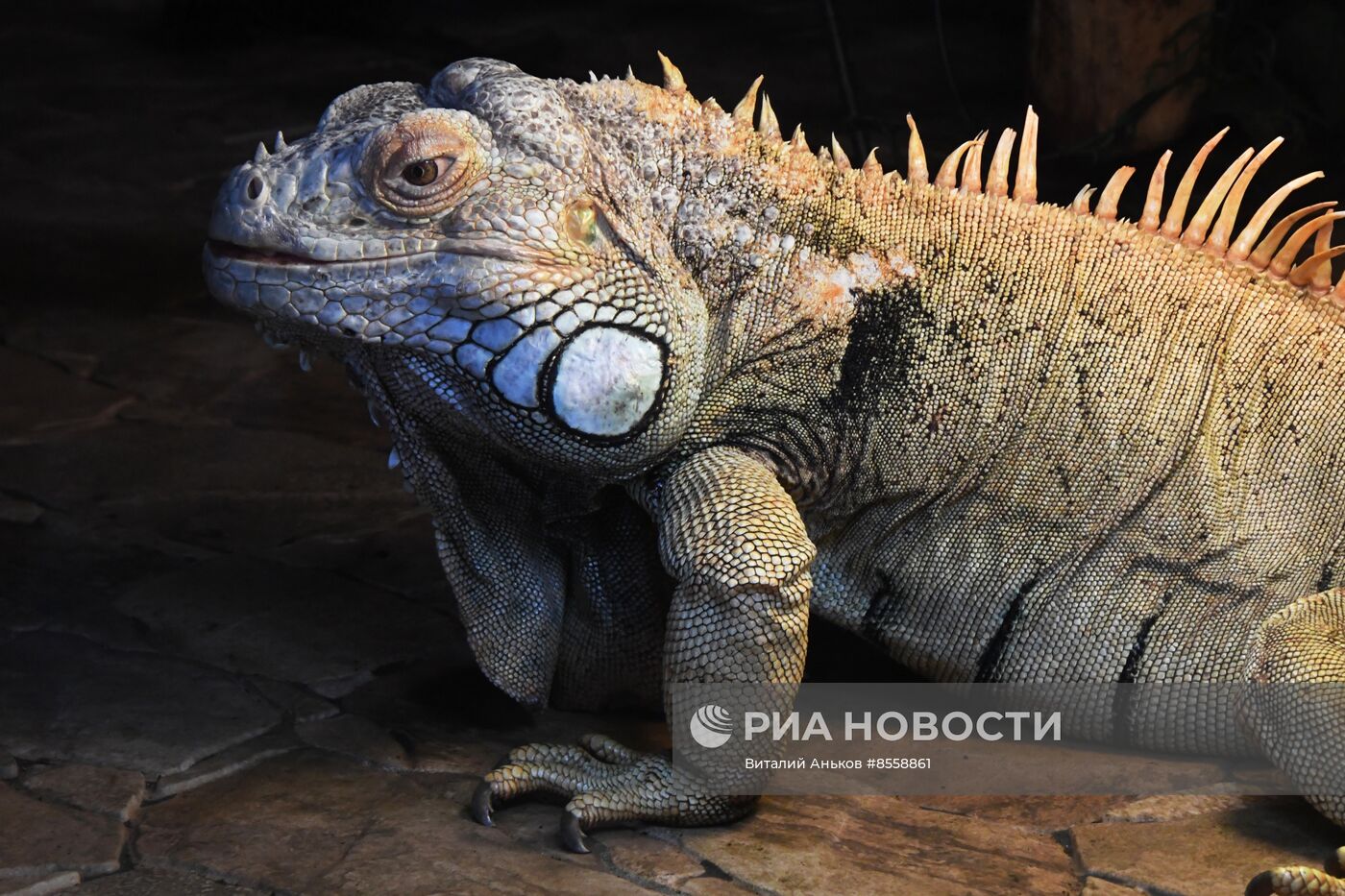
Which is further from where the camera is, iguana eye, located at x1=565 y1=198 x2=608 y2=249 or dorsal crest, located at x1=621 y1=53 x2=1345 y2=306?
dorsal crest, located at x1=621 y1=53 x2=1345 y2=306

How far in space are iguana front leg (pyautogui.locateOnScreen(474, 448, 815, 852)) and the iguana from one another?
0.01 m

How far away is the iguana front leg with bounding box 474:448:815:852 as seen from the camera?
159 inches

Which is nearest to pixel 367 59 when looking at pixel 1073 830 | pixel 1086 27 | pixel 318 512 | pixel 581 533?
pixel 1086 27

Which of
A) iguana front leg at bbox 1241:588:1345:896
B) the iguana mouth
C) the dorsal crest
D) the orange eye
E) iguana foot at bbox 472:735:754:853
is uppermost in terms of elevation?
the dorsal crest

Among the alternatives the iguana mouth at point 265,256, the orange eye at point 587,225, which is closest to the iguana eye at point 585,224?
the orange eye at point 587,225

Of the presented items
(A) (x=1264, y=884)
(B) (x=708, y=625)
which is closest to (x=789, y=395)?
(B) (x=708, y=625)

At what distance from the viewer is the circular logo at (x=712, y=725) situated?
4.11m

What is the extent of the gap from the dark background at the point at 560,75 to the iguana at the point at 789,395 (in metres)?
4.92

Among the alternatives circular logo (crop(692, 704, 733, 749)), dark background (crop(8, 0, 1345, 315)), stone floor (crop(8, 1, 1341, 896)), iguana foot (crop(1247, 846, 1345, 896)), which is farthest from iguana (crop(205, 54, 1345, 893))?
dark background (crop(8, 0, 1345, 315))

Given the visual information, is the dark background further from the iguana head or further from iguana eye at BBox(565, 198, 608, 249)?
iguana eye at BBox(565, 198, 608, 249)

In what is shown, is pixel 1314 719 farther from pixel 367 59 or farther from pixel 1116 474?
pixel 367 59

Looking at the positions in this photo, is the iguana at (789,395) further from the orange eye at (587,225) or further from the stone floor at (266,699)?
the stone floor at (266,699)
